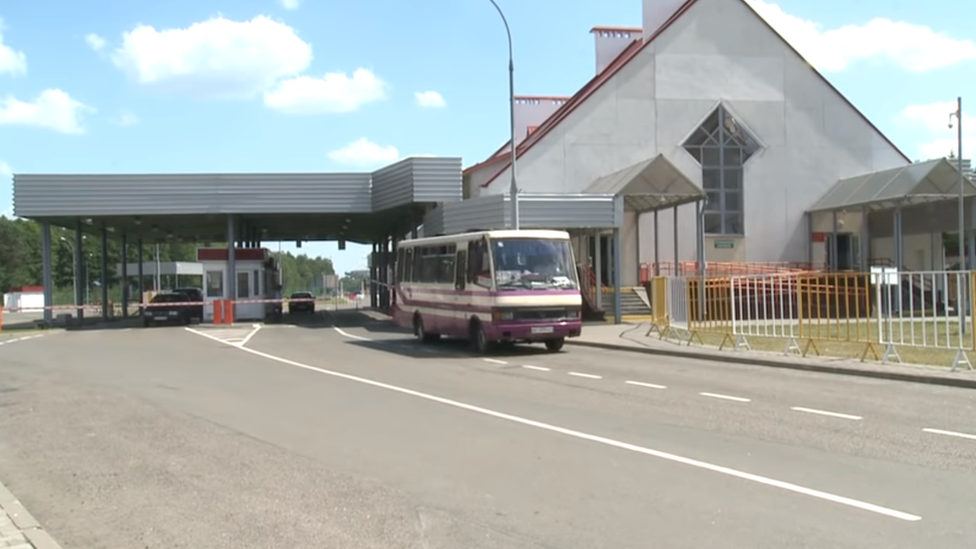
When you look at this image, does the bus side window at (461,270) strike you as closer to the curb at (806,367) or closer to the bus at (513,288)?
the bus at (513,288)

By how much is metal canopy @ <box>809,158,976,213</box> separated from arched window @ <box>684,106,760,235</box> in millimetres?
4355

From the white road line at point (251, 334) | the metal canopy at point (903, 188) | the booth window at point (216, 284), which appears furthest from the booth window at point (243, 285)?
the metal canopy at point (903, 188)

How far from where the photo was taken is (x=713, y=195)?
1703 inches

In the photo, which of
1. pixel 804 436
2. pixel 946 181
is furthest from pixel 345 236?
pixel 804 436

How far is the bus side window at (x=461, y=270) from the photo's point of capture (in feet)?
69.0

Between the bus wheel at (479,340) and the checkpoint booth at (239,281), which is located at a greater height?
the checkpoint booth at (239,281)

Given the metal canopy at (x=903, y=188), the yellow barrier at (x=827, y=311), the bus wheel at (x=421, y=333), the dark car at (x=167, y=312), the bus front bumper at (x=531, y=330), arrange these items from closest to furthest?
the yellow barrier at (x=827, y=311)
the bus front bumper at (x=531, y=330)
the bus wheel at (x=421, y=333)
the metal canopy at (x=903, y=188)
the dark car at (x=167, y=312)

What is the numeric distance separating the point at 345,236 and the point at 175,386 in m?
47.4

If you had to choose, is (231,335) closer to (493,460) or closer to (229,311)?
(229,311)

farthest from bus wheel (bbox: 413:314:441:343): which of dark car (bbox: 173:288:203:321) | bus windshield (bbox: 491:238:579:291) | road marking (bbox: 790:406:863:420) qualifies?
dark car (bbox: 173:288:203:321)

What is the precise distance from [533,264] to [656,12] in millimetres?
29311

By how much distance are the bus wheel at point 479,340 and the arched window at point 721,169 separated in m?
25.0

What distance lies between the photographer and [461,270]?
837 inches

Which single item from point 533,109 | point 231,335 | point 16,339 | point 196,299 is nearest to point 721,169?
point 533,109
